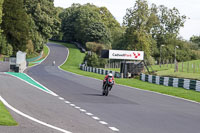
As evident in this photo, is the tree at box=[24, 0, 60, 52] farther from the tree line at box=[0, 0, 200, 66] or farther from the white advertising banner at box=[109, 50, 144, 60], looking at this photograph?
the white advertising banner at box=[109, 50, 144, 60]

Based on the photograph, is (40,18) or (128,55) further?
(40,18)

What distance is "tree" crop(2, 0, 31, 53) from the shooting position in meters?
81.6

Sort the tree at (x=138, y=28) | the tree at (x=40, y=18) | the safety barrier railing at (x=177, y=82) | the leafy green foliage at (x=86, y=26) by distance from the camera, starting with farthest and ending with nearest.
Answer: the leafy green foliage at (x=86, y=26), the tree at (x=40, y=18), the tree at (x=138, y=28), the safety barrier railing at (x=177, y=82)

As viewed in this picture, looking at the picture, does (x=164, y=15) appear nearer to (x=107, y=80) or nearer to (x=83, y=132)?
(x=107, y=80)

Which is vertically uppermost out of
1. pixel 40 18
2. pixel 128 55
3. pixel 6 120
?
pixel 40 18

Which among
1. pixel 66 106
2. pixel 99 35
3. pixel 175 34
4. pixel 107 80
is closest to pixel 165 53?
pixel 175 34

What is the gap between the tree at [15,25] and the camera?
8156 centimetres

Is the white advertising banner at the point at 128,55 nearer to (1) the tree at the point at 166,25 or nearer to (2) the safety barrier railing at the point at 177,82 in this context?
(2) the safety barrier railing at the point at 177,82

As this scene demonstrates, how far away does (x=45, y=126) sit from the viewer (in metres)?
10.8

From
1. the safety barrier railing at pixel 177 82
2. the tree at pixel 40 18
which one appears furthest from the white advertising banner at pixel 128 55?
the tree at pixel 40 18

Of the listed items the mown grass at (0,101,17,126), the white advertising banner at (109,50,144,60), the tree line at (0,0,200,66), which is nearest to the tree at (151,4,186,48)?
the tree line at (0,0,200,66)

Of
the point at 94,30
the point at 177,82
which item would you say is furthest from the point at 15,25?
the point at 177,82

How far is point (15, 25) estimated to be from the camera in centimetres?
8275

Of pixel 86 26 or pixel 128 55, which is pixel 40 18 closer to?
pixel 86 26
